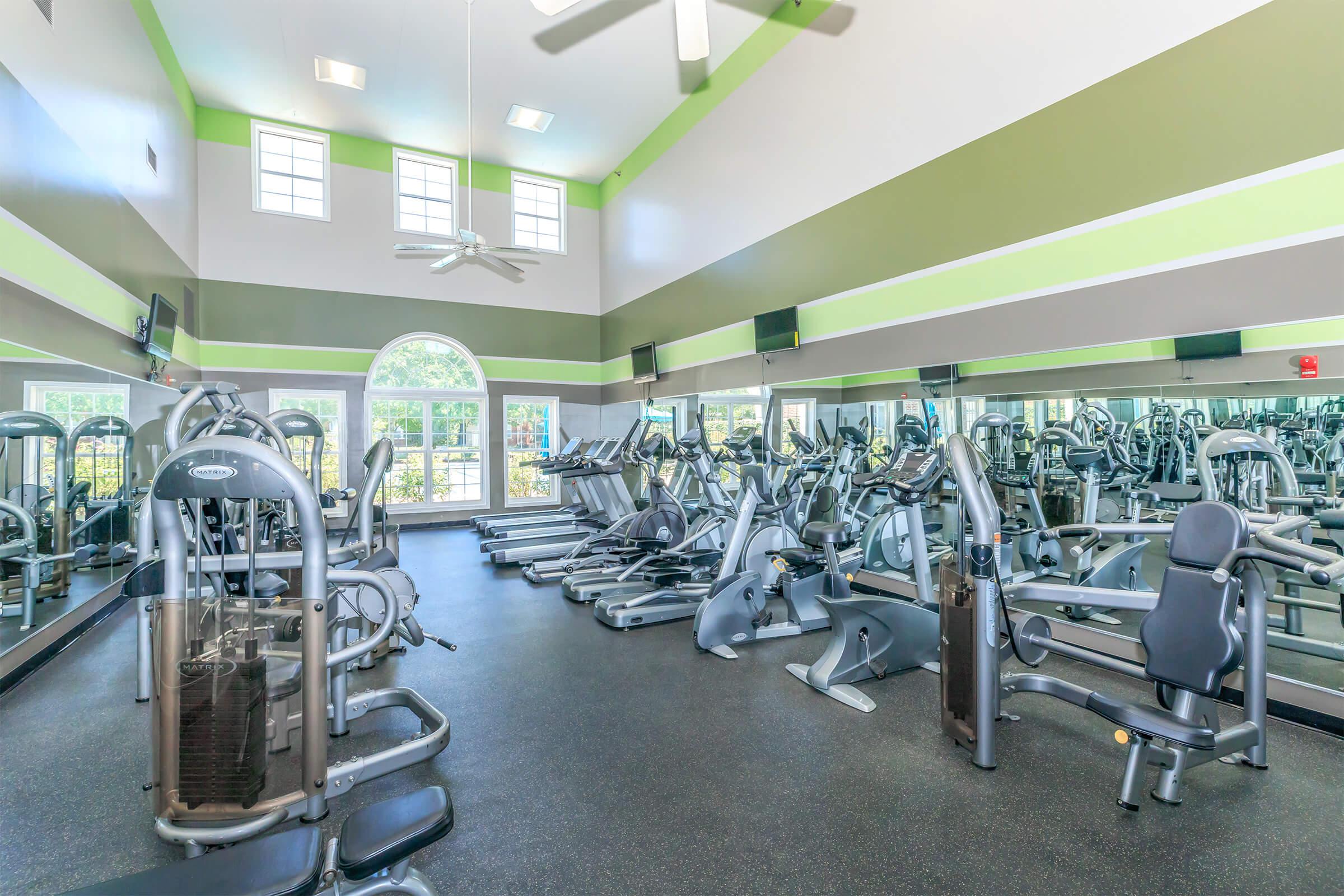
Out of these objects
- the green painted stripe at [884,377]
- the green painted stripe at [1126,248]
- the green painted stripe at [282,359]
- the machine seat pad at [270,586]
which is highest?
the green painted stripe at [282,359]

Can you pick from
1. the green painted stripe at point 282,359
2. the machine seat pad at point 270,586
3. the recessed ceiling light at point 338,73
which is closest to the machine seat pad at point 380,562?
the machine seat pad at point 270,586

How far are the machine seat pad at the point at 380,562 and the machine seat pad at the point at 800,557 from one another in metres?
2.40

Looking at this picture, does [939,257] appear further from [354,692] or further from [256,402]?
[256,402]

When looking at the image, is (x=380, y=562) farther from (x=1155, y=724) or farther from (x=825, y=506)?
(x=825, y=506)

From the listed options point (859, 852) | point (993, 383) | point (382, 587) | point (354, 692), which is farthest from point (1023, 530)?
point (354, 692)

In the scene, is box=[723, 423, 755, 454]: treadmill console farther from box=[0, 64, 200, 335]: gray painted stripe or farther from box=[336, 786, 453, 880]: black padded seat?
box=[0, 64, 200, 335]: gray painted stripe

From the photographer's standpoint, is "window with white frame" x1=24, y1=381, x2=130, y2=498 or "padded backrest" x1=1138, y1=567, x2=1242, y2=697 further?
"window with white frame" x1=24, y1=381, x2=130, y2=498

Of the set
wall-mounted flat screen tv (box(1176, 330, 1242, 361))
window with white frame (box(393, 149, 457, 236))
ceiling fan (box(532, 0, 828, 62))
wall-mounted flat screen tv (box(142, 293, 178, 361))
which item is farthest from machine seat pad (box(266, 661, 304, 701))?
window with white frame (box(393, 149, 457, 236))

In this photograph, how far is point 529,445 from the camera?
10.1 m

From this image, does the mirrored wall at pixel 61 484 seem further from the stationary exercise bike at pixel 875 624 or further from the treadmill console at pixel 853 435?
the treadmill console at pixel 853 435

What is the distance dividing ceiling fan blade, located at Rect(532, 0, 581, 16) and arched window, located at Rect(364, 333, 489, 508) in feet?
23.0

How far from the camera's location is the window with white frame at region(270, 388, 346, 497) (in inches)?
342

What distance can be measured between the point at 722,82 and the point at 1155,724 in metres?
7.33

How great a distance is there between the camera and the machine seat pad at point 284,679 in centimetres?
221
